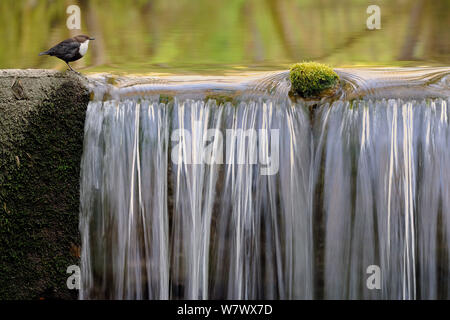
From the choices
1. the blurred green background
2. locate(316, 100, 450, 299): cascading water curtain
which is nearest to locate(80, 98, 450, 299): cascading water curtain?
locate(316, 100, 450, 299): cascading water curtain

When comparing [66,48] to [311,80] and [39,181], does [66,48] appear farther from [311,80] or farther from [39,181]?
[311,80]

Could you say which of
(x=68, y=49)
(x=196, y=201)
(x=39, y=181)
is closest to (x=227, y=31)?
(x=68, y=49)

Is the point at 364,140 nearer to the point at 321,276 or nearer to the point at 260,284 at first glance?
the point at 321,276

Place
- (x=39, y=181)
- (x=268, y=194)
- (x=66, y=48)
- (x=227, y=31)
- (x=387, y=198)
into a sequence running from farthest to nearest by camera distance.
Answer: (x=227, y=31) < (x=66, y=48) < (x=39, y=181) < (x=268, y=194) < (x=387, y=198)

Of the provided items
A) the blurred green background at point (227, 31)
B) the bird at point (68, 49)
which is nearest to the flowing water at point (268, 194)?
the bird at point (68, 49)

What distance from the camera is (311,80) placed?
14.3ft

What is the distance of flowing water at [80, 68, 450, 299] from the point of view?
4.17 metres

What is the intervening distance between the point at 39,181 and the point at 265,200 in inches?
72.6

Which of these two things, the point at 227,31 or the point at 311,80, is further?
the point at 227,31

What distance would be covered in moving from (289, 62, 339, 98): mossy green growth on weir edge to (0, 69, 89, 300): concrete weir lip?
5.89ft

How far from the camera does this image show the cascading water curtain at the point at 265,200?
13.7 ft

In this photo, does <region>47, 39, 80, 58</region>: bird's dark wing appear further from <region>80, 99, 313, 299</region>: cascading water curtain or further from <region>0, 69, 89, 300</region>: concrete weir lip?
<region>80, 99, 313, 299</region>: cascading water curtain

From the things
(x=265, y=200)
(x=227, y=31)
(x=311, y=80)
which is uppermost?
A: (x=227, y=31)
